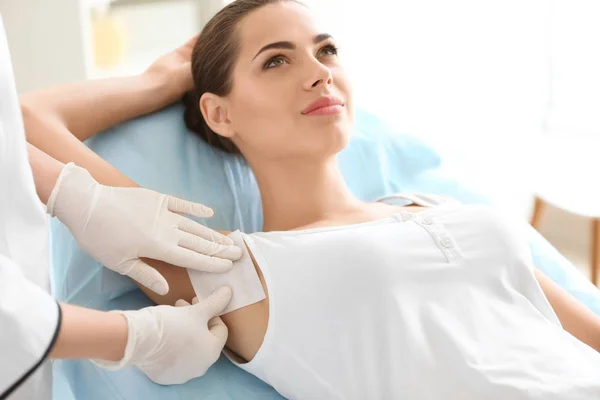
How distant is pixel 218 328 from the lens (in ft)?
4.17

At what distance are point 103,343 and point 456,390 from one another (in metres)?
0.54

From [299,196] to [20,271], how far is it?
676 mm

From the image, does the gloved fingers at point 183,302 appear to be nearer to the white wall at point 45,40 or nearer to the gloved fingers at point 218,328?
the gloved fingers at point 218,328

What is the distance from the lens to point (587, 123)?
3.52 metres

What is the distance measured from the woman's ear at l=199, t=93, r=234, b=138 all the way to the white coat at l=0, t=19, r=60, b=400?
537mm

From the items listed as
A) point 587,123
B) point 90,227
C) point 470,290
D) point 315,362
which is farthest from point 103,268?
point 587,123

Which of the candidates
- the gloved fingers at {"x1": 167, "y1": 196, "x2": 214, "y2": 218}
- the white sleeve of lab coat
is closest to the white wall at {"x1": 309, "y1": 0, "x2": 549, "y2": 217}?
the gloved fingers at {"x1": 167, "y1": 196, "x2": 214, "y2": 218}

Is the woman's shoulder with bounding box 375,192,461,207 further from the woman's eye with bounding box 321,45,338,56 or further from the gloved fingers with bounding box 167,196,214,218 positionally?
the gloved fingers with bounding box 167,196,214,218

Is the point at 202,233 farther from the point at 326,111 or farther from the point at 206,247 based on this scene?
the point at 326,111

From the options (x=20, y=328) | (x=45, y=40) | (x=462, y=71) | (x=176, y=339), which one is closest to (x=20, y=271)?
(x=20, y=328)

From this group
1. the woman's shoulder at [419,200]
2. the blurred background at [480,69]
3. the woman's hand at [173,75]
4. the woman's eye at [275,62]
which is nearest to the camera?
the woman's eye at [275,62]

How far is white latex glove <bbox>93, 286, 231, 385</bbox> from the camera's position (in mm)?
1113

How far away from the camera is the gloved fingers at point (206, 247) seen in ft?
4.26

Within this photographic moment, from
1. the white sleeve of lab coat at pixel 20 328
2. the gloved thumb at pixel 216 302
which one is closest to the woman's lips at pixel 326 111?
the gloved thumb at pixel 216 302
